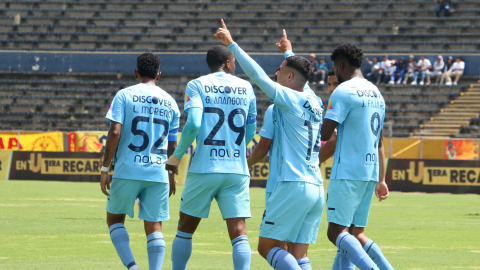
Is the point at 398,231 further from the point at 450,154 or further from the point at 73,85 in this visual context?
the point at 73,85

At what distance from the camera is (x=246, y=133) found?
6.86m

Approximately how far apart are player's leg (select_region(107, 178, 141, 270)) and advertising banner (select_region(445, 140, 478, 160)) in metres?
20.4

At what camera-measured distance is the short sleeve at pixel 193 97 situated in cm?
632

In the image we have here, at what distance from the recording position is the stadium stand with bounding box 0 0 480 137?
3228 cm

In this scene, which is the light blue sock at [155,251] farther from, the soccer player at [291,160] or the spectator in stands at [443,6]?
the spectator in stands at [443,6]

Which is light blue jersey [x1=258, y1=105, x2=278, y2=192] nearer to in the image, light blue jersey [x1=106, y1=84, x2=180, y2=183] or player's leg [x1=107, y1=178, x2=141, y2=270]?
light blue jersey [x1=106, y1=84, x2=180, y2=183]

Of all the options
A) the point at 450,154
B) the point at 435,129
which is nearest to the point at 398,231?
the point at 450,154

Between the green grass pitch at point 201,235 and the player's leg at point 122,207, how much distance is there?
1279 millimetres

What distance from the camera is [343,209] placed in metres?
6.11

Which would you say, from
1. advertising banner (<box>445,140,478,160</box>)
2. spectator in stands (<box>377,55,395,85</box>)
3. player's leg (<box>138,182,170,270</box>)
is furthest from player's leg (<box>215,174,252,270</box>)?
spectator in stands (<box>377,55,395,85</box>)

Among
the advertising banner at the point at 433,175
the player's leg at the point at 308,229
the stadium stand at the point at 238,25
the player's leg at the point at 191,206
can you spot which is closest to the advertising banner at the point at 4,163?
the advertising banner at the point at 433,175

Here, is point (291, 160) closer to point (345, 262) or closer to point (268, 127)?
point (268, 127)

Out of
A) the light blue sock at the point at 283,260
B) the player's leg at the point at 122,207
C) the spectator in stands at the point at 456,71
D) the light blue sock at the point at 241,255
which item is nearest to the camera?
the light blue sock at the point at 283,260

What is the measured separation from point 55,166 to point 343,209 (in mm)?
19317
